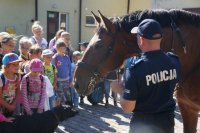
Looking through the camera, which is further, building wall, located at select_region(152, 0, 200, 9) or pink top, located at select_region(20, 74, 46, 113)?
building wall, located at select_region(152, 0, 200, 9)

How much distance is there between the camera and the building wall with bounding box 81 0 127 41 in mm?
20391

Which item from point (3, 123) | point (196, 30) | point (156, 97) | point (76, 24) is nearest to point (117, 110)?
point (3, 123)

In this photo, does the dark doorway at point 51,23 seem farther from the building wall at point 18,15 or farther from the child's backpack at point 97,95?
the child's backpack at point 97,95

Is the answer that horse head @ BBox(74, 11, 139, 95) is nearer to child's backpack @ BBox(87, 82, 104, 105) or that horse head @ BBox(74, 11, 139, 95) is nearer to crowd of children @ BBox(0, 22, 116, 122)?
crowd of children @ BBox(0, 22, 116, 122)

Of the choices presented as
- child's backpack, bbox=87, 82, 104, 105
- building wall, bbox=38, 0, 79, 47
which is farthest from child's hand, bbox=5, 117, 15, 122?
building wall, bbox=38, 0, 79, 47

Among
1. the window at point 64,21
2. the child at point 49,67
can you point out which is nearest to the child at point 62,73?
the child at point 49,67

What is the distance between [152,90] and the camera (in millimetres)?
2727

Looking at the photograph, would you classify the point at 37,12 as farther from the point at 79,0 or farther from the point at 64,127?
the point at 64,127

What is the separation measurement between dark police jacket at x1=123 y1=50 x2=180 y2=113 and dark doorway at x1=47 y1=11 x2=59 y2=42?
55.6 ft

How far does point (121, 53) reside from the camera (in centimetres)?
347

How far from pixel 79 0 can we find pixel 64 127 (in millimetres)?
A: 14339

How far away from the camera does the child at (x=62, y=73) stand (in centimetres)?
741

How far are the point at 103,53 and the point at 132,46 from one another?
0.31 metres

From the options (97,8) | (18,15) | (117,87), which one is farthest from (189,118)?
(97,8)
